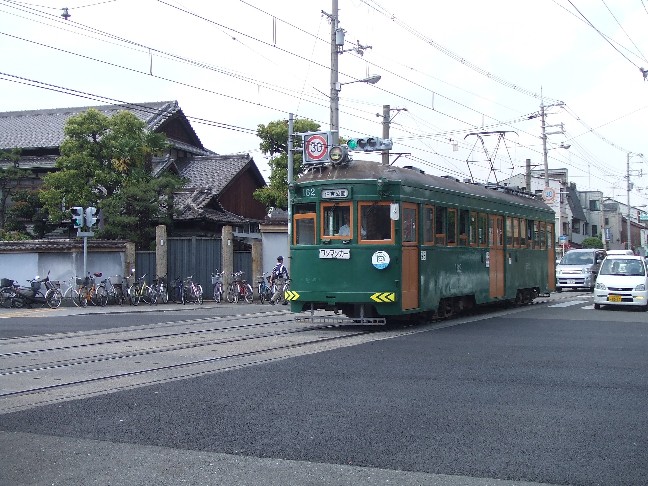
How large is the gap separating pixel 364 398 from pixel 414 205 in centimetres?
786

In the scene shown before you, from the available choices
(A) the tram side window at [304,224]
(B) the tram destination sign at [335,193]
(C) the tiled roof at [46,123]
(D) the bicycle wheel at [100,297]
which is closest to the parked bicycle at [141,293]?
(D) the bicycle wheel at [100,297]

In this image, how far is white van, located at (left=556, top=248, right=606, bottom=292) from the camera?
3412 centimetres

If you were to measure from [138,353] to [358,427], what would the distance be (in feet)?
19.7

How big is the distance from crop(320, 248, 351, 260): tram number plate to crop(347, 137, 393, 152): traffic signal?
721 centimetres

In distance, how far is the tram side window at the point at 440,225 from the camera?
16266 mm

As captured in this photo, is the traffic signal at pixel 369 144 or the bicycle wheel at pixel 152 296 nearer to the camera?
the traffic signal at pixel 369 144

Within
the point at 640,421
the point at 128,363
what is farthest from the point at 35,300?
the point at 640,421

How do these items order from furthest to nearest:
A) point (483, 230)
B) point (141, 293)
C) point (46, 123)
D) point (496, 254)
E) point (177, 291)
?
point (46, 123) < point (177, 291) < point (141, 293) < point (496, 254) < point (483, 230)

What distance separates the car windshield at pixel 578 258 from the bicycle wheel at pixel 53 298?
2157 centimetres

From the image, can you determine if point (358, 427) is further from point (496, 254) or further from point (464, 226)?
point (496, 254)

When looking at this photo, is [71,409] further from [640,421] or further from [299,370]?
[640,421]

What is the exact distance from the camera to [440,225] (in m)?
16.5

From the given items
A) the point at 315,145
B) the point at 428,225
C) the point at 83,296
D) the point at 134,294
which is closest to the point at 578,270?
the point at 315,145

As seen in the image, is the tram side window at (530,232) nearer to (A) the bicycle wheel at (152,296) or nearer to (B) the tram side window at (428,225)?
(B) the tram side window at (428,225)
